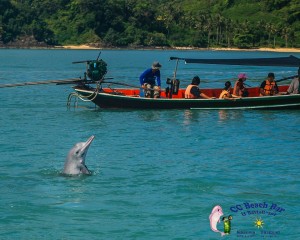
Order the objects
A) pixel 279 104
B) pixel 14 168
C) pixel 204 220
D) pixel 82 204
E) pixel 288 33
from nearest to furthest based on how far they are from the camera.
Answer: pixel 204 220 → pixel 82 204 → pixel 14 168 → pixel 279 104 → pixel 288 33

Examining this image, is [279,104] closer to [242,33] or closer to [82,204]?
[82,204]

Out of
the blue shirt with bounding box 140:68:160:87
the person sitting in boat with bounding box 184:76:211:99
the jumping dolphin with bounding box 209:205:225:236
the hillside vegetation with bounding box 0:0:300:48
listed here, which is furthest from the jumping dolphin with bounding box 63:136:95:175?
the hillside vegetation with bounding box 0:0:300:48

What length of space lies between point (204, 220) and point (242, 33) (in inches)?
6069

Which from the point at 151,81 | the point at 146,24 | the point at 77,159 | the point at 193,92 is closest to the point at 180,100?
the point at 193,92

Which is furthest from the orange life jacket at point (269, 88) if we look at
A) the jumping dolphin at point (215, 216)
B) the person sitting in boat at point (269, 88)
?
the jumping dolphin at point (215, 216)

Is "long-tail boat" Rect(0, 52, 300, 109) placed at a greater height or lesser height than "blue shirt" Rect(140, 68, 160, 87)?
lesser

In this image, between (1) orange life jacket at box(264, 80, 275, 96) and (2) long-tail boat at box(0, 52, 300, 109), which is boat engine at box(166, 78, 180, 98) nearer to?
(2) long-tail boat at box(0, 52, 300, 109)

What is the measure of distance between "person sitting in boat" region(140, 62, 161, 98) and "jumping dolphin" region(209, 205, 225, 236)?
1498 centimetres

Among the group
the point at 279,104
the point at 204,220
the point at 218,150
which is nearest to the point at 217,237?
the point at 204,220

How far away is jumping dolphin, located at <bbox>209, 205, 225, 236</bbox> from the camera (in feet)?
41.4

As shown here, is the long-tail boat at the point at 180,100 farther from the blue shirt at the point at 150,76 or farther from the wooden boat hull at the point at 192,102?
the blue shirt at the point at 150,76

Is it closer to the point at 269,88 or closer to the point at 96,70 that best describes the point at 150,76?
the point at 96,70

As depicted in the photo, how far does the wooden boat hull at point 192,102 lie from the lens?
28656 mm

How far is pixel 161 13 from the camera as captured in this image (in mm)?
174250
